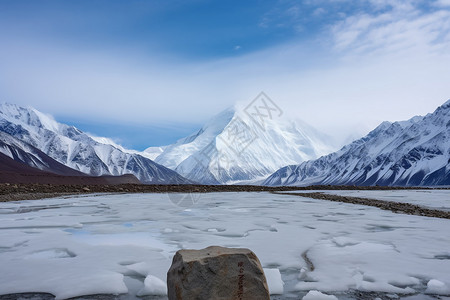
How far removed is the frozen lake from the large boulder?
1.11 meters

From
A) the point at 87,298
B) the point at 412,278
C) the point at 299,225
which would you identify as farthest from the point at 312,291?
the point at 299,225

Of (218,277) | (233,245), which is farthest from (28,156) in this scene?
(218,277)

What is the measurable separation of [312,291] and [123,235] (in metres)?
6.00

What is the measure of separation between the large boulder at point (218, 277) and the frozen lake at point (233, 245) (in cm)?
111

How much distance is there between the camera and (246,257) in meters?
4.39

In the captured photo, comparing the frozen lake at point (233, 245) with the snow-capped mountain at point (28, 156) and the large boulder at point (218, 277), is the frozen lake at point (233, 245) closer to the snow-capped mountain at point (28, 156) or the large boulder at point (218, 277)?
the large boulder at point (218, 277)

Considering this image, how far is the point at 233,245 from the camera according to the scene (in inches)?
326

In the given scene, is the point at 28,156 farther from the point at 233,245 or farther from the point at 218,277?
the point at 218,277

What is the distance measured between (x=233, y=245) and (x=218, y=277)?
411 centimetres

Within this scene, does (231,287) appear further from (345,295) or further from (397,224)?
(397,224)

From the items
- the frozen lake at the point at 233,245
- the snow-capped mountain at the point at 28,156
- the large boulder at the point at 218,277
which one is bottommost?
the frozen lake at the point at 233,245

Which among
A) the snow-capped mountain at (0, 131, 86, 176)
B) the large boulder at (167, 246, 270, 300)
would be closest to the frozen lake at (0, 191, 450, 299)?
the large boulder at (167, 246, 270, 300)

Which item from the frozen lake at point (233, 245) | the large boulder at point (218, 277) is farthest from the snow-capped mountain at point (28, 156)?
the large boulder at point (218, 277)

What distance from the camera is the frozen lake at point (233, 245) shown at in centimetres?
555
